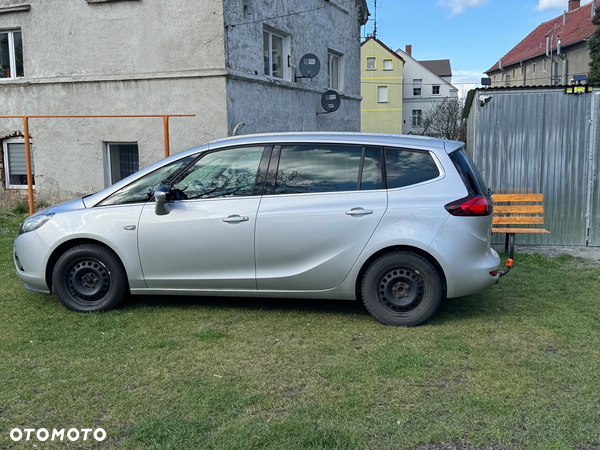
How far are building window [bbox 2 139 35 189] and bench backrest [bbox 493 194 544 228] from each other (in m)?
10.9

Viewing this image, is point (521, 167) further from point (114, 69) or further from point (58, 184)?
point (58, 184)

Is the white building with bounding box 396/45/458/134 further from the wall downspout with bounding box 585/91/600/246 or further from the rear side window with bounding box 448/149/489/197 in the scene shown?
the rear side window with bounding box 448/149/489/197

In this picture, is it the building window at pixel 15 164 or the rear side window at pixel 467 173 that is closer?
the rear side window at pixel 467 173

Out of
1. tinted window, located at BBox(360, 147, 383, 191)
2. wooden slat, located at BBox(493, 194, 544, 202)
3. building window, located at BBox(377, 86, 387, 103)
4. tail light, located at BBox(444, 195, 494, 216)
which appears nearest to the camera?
tail light, located at BBox(444, 195, 494, 216)

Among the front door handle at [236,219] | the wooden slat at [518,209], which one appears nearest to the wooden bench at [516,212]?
the wooden slat at [518,209]

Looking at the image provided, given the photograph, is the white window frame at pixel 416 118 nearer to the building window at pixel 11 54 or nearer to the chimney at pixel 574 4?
the chimney at pixel 574 4

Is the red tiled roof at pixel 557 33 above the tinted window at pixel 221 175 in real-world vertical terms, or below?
above

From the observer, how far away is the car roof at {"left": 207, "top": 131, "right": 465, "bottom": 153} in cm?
548

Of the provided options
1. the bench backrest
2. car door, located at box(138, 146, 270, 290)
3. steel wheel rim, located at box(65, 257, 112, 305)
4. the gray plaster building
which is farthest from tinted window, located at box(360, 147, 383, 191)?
the gray plaster building

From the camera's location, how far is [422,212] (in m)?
5.26

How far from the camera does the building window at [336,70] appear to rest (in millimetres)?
19078

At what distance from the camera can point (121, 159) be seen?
1392 centimetres

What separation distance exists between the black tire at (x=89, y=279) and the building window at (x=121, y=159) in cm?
826

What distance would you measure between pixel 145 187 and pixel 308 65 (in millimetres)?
10735
